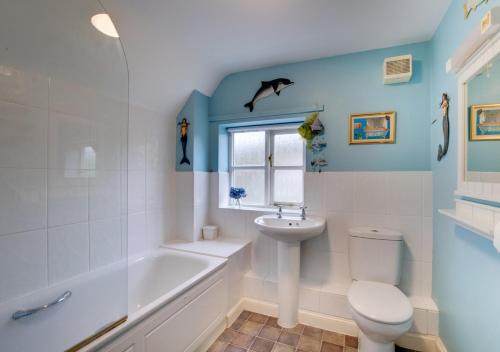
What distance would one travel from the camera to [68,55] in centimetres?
143

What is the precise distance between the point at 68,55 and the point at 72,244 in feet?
4.01

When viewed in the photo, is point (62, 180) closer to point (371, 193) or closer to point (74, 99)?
point (74, 99)

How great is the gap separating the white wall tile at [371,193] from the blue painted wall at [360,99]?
74 millimetres

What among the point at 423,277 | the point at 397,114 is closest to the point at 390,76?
the point at 397,114

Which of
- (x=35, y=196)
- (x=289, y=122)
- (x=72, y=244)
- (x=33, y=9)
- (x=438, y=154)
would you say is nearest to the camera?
(x=33, y=9)

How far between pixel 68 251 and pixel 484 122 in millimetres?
2463

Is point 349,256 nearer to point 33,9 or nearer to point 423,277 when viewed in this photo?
point 423,277

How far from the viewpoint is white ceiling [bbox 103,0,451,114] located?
59.5 inches

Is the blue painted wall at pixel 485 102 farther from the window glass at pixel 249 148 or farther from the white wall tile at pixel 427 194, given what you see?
the window glass at pixel 249 148

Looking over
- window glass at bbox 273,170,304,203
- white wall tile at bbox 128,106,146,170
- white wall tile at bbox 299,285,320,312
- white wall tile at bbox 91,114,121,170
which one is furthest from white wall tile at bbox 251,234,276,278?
white wall tile at bbox 91,114,121,170

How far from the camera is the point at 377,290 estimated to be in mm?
1576

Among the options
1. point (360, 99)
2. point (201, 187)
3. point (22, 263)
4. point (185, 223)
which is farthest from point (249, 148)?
point (22, 263)

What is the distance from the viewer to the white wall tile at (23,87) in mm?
1206

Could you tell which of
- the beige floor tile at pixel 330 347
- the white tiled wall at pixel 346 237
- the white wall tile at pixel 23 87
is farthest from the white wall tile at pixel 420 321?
the white wall tile at pixel 23 87
